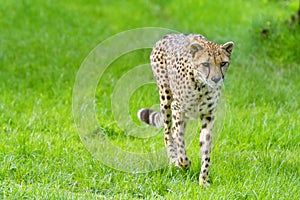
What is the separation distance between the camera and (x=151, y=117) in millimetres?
6332

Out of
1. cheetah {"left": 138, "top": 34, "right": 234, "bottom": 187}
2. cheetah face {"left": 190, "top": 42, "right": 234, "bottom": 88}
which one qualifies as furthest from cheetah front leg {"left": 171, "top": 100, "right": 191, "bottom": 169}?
cheetah face {"left": 190, "top": 42, "right": 234, "bottom": 88}

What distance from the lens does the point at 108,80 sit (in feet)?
27.6

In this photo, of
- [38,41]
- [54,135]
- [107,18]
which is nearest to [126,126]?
[54,135]

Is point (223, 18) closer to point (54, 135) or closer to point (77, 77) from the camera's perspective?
point (77, 77)

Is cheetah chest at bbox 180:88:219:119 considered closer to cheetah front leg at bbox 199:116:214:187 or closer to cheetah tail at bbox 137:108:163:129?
cheetah front leg at bbox 199:116:214:187

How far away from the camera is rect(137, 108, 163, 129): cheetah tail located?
20.3 ft

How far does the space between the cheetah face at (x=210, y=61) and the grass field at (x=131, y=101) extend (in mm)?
890

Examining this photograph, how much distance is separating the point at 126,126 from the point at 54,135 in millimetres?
809

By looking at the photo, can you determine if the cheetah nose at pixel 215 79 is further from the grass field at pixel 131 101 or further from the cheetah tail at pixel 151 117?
the cheetah tail at pixel 151 117

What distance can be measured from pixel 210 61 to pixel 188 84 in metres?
0.41

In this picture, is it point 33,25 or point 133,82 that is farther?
point 33,25

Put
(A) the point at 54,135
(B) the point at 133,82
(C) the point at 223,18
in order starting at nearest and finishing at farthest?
(A) the point at 54,135 < (B) the point at 133,82 < (C) the point at 223,18

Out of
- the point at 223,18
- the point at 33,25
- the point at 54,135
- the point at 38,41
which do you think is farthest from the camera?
the point at 223,18

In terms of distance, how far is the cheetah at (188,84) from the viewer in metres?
5.06
